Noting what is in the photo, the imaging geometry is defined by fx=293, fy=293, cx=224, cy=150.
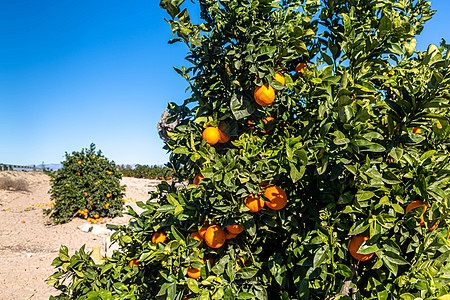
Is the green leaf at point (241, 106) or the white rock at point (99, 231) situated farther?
the white rock at point (99, 231)

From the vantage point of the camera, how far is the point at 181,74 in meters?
1.96

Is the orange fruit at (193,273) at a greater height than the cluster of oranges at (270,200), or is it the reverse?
the cluster of oranges at (270,200)

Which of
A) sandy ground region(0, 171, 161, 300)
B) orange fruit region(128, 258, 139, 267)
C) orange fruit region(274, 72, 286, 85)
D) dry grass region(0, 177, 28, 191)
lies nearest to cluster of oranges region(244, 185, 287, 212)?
orange fruit region(274, 72, 286, 85)

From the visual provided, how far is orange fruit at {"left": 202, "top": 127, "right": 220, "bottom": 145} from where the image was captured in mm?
1645

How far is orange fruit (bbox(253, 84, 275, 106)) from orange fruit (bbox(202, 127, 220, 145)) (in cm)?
30

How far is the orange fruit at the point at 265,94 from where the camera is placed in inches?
58.9

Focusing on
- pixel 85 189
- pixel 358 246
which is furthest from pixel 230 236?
pixel 85 189

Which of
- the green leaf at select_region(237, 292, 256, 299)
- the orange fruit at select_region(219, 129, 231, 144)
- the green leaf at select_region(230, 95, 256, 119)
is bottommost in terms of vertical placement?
the green leaf at select_region(237, 292, 256, 299)

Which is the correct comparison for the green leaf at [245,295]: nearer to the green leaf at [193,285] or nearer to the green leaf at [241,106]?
the green leaf at [193,285]

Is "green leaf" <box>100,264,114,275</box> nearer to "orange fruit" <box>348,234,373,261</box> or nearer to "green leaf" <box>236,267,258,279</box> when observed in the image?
"green leaf" <box>236,267,258,279</box>

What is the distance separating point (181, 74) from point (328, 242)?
1355 millimetres

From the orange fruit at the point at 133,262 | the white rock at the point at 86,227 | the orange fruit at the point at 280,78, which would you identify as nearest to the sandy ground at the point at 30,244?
the white rock at the point at 86,227

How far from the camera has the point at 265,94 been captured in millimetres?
1495

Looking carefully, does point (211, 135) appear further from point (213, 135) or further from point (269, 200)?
point (269, 200)
